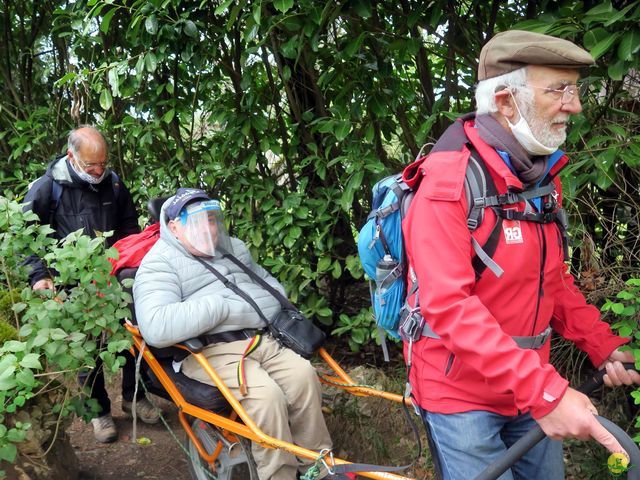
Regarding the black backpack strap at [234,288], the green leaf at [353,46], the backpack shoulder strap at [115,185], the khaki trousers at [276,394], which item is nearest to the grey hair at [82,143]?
the backpack shoulder strap at [115,185]

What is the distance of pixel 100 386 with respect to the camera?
4551mm

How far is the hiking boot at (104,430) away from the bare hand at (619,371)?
11.0ft

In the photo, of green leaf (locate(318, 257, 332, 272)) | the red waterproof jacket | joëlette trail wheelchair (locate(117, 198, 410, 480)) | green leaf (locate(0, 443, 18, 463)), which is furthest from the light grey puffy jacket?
the red waterproof jacket

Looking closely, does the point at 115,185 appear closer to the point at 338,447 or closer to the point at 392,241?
the point at 338,447

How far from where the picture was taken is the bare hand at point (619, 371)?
88.6 inches

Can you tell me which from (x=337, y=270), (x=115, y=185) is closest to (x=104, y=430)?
(x=115, y=185)

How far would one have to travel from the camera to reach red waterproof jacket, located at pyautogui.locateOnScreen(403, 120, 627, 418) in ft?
5.81

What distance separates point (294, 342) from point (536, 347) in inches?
64.5

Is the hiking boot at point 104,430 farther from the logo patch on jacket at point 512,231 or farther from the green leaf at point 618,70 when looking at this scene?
the green leaf at point 618,70

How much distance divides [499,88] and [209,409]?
2114 millimetres

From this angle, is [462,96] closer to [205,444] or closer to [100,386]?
[205,444]

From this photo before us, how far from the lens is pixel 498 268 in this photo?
192 centimetres

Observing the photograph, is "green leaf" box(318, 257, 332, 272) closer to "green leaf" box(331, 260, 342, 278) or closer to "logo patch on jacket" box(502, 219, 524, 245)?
"green leaf" box(331, 260, 342, 278)

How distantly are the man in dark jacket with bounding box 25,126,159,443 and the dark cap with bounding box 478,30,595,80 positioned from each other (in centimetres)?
301
